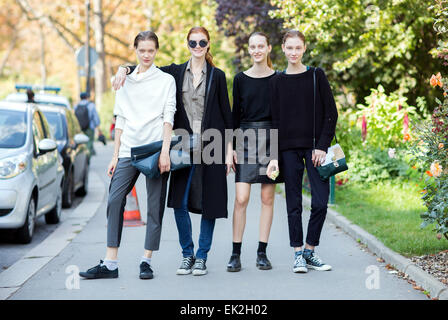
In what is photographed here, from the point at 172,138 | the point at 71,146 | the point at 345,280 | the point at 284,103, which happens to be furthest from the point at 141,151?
the point at 71,146

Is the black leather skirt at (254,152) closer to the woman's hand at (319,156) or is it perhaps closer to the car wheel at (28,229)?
the woman's hand at (319,156)

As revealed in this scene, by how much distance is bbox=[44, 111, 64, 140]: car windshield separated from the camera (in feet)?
41.6

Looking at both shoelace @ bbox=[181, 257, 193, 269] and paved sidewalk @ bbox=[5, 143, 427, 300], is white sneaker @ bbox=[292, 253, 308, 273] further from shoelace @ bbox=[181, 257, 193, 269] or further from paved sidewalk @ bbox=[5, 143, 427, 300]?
shoelace @ bbox=[181, 257, 193, 269]

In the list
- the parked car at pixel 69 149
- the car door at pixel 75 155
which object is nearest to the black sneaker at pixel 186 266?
the parked car at pixel 69 149

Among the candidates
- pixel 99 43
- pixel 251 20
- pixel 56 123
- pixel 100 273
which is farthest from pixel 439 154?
pixel 99 43

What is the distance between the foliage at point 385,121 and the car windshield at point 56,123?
5.07m

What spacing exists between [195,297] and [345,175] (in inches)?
282

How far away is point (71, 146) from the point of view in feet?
41.3

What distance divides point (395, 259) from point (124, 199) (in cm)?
242

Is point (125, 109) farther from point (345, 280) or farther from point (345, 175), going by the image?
point (345, 175)

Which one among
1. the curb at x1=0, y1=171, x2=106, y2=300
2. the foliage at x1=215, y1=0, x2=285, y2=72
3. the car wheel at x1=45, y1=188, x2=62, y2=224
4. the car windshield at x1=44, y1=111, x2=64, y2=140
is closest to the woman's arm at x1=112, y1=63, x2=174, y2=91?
the curb at x1=0, y1=171, x2=106, y2=300

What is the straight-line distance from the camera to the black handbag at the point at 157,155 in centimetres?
623

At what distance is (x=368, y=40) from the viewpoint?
47.3 ft

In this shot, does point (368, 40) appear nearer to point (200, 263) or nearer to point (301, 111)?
point (301, 111)
